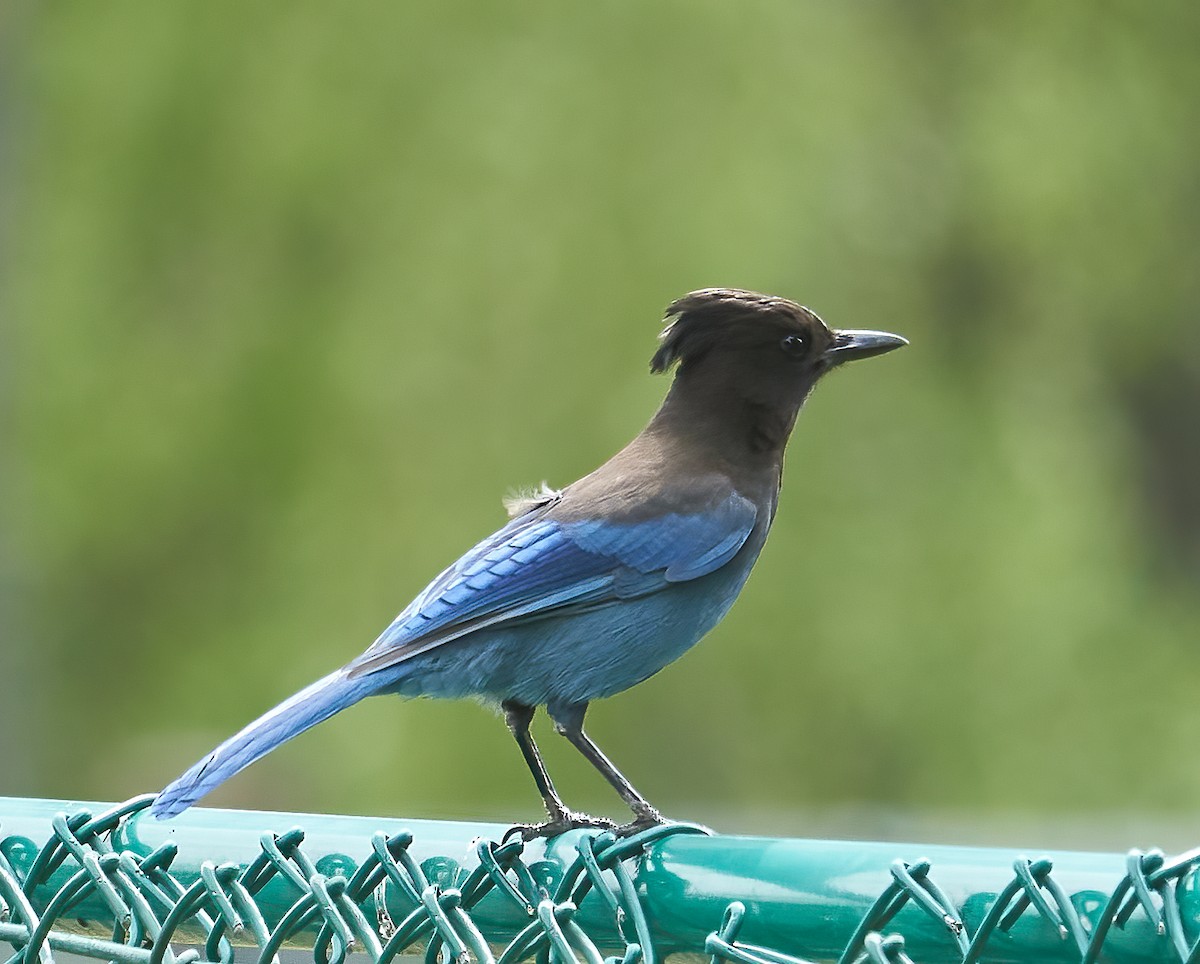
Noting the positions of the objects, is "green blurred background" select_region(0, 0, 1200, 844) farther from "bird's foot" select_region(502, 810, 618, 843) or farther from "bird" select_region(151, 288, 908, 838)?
"bird's foot" select_region(502, 810, 618, 843)

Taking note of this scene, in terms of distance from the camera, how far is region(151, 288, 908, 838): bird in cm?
340

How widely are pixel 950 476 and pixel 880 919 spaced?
25.0ft

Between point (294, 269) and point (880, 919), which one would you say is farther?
point (294, 269)

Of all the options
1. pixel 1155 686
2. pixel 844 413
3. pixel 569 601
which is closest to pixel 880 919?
pixel 569 601

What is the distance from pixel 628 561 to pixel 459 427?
17.3 ft

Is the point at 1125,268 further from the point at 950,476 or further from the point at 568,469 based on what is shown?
the point at 568,469

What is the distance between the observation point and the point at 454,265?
29.7 feet

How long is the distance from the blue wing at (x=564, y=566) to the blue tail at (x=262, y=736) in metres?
0.24

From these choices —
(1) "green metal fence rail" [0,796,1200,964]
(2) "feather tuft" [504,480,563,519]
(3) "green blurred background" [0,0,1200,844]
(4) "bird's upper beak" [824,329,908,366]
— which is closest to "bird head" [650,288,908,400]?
(4) "bird's upper beak" [824,329,908,366]

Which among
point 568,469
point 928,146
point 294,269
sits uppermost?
point 928,146

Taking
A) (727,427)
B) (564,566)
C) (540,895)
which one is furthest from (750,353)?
(540,895)

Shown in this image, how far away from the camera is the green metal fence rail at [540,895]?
1.76 m

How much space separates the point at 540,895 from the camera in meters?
2.12

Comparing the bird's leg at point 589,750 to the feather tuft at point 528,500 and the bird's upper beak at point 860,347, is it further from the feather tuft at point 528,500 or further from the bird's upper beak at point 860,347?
the bird's upper beak at point 860,347
